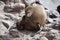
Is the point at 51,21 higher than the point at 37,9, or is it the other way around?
the point at 37,9

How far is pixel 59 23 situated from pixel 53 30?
1.28 feet

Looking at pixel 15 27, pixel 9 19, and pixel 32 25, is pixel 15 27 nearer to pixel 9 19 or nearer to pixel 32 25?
pixel 32 25

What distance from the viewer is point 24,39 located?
384cm

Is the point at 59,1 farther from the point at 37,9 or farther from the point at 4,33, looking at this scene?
the point at 4,33

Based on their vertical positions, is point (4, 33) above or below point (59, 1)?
below

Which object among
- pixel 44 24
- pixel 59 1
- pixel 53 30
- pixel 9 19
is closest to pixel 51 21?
pixel 44 24

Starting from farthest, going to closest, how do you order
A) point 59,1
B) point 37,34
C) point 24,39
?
point 59,1
point 37,34
point 24,39

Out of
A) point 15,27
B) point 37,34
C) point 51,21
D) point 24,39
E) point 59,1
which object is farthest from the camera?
point 59,1

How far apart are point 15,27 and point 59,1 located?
145 inches

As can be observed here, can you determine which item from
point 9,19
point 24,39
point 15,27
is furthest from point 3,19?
point 24,39

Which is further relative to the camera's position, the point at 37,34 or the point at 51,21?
the point at 51,21

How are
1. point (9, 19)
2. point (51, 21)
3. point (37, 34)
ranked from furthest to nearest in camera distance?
point (9, 19), point (51, 21), point (37, 34)

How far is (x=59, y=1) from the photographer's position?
303 inches

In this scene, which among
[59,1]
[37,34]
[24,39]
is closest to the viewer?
[24,39]
